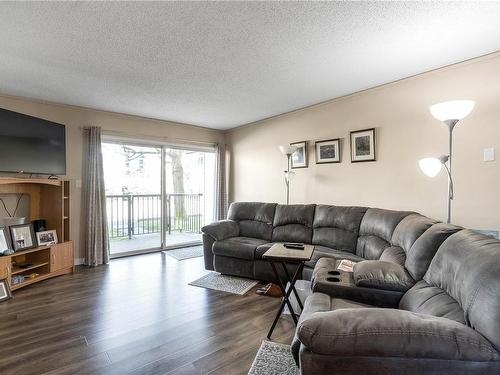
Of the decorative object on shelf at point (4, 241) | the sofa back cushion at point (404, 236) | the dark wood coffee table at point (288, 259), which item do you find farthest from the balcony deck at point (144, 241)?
the sofa back cushion at point (404, 236)

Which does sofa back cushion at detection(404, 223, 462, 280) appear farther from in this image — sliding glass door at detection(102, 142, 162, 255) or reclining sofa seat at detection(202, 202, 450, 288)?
sliding glass door at detection(102, 142, 162, 255)

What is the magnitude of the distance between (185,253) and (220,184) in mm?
1570

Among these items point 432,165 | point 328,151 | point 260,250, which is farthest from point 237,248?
point 432,165

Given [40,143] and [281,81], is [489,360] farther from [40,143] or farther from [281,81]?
[40,143]

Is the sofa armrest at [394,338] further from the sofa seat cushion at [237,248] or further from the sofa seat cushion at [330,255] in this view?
the sofa seat cushion at [237,248]

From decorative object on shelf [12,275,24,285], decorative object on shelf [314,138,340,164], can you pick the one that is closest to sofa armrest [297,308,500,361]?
decorative object on shelf [314,138,340,164]

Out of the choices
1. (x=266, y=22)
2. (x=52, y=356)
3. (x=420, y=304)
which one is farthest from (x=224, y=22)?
(x=52, y=356)

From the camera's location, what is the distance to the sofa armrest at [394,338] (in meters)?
1.01

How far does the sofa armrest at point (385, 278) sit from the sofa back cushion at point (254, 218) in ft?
6.97

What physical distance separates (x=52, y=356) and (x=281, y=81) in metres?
3.23

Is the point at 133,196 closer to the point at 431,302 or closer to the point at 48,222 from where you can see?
the point at 48,222

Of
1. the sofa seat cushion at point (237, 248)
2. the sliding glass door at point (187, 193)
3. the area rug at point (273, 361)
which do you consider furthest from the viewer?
the sliding glass door at point (187, 193)

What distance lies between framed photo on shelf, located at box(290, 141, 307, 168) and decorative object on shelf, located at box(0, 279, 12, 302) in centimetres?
390

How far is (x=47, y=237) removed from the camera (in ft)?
11.9
